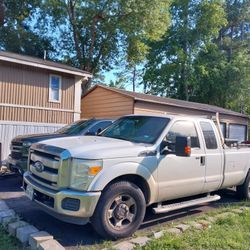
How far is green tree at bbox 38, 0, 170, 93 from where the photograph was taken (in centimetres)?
2533

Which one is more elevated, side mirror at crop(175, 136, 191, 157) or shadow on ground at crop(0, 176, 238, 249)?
side mirror at crop(175, 136, 191, 157)

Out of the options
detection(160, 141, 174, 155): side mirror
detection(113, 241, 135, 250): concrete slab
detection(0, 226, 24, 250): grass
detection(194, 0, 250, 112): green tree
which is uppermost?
detection(194, 0, 250, 112): green tree

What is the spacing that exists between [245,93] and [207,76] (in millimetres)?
4450

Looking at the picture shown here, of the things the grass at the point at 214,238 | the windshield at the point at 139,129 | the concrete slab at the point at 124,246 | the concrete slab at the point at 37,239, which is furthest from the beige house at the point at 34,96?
the grass at the point at 214,238

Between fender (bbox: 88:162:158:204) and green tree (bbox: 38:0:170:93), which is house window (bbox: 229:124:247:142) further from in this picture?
fender (bbox: 88:162:158:204)

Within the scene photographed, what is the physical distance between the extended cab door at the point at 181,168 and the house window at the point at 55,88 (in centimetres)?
1037

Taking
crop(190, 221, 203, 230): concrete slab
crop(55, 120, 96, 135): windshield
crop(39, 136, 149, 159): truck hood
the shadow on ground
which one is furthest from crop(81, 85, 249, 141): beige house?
crop(39, 136, 149, 159): truck hood

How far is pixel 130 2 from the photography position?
2448 cm

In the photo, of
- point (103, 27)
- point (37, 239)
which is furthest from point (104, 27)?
point (37, 239)

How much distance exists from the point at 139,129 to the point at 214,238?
2258mm

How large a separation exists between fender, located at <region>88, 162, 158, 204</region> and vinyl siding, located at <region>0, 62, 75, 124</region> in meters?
10.4

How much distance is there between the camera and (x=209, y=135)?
6.43 meters

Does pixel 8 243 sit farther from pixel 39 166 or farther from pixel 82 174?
pixel 82 174

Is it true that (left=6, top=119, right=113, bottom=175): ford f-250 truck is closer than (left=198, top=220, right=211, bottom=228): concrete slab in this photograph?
No
